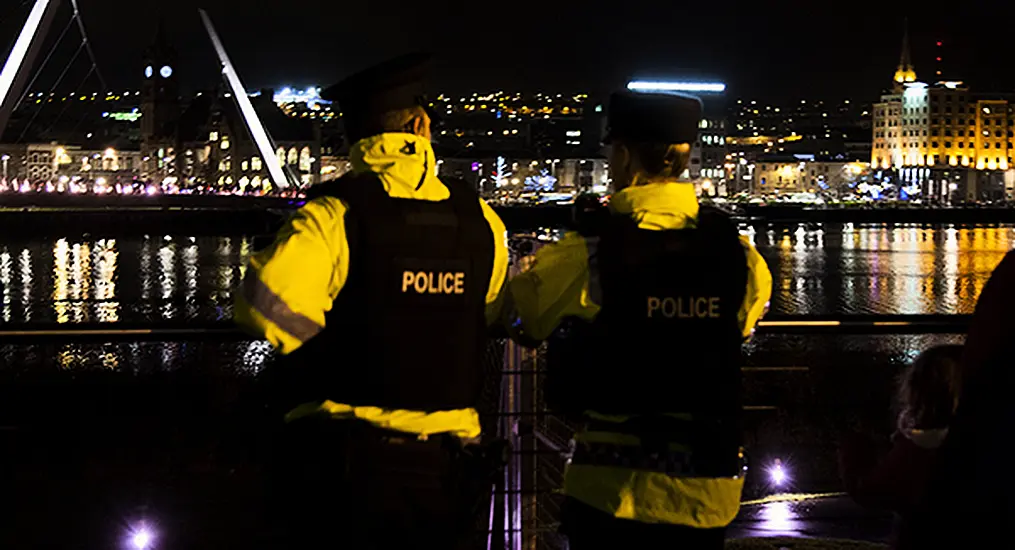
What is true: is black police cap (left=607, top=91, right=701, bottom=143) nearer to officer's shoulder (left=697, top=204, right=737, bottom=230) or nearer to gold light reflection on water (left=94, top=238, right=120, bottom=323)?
officer's shoulder (left=697, top=204, right=737, bottom=230)

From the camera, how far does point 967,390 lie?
1965 mm

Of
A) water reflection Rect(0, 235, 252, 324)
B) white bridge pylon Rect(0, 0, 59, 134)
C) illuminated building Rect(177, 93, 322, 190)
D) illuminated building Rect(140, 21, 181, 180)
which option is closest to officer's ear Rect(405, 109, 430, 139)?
water reflection Rect(0, 235, 252, 324)

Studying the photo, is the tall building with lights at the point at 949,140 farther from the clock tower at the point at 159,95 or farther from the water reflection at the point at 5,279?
the water reflection at the point at 5,279

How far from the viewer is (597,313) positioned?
2846 mm

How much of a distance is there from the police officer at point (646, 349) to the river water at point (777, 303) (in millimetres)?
1006

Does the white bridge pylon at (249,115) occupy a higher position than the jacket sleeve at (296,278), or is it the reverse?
the white bridge pylon at (249,115)

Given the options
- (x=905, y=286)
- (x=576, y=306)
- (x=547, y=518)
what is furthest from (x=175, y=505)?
(x=905, y=286)

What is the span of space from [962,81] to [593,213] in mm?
200223

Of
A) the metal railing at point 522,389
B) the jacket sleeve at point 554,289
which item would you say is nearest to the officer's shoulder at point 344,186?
the jacket sleeve at point 554,289

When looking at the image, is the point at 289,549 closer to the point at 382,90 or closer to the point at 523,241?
the point at 382,90

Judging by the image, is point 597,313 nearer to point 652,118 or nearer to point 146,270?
point 652,118

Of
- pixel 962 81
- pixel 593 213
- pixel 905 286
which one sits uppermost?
pixel 962 81

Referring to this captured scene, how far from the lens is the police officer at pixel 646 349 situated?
2840 millimetres

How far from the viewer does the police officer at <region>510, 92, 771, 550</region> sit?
2840 mm
